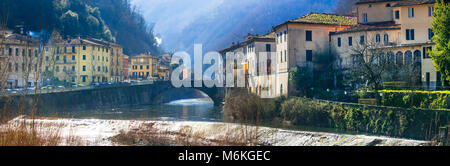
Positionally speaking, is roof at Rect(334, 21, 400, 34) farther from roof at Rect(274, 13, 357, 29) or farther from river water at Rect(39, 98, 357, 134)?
river water at Rect(39, 98, 357, 134)

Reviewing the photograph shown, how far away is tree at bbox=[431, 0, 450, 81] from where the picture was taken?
30094 mm

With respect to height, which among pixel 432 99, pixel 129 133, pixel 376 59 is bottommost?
pixel 129 133

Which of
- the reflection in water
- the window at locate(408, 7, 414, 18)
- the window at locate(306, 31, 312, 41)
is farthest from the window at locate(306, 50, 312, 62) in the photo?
the reflection in water

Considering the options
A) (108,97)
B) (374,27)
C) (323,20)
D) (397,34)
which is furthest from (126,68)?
(397,34)

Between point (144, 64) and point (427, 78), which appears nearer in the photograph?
point (427, 78)

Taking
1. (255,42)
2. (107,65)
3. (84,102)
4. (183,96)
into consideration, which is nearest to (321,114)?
(255,42)

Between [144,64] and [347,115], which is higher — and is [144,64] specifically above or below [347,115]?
above

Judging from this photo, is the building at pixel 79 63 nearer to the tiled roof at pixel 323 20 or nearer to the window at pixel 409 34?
the tiled roof at pixel 323 20

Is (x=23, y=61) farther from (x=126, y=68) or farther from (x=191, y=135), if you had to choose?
(x=126, y=68)

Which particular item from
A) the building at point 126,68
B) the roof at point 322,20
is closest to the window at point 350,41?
the roof at point 322,20
